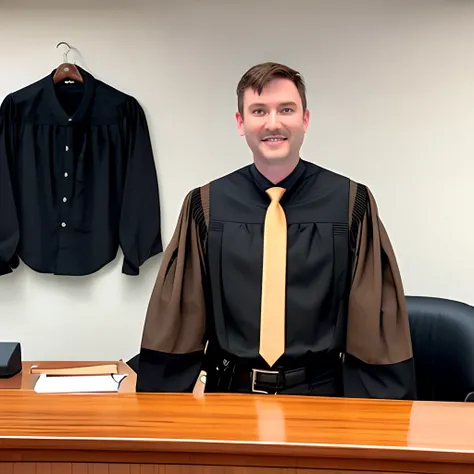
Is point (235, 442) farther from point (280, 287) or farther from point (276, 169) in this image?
point (276, 169)

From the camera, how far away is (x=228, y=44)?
2.99 m

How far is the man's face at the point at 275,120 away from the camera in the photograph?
1.70 meters

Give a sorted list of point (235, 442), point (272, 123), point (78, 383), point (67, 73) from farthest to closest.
A: point (67, 73)
point (78, 383)
point (272, 123)
point (235, 442)

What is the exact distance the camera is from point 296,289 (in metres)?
1.72

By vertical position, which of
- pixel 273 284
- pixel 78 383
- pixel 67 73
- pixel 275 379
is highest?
pixel 67 73

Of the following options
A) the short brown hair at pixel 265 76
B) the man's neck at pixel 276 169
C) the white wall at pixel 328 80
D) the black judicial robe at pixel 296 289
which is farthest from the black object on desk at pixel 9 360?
the short brown hair at pixel 265 76

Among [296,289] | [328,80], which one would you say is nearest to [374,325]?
[296,289]

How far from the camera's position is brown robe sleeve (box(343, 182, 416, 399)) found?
1703 millimetres

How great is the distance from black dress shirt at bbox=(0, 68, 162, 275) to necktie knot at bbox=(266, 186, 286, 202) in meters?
1.37

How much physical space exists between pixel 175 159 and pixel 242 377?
157cm

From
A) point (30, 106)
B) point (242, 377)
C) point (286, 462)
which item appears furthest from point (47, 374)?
point (286, 462)

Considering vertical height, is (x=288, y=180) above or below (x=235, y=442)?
above

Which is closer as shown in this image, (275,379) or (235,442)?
(235,442)

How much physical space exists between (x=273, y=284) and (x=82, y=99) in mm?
1700
